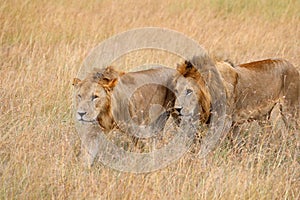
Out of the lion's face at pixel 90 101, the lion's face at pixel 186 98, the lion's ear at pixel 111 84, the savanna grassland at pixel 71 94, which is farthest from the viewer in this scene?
the lion's face at pixel 186 98

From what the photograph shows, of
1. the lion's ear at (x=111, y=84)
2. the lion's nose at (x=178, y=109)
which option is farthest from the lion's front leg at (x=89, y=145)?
the lion's nose at (x=178, y=109)

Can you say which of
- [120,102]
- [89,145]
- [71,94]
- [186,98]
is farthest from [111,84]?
[71,94]

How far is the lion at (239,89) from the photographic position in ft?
16.5

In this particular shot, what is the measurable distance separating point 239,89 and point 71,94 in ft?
5.58

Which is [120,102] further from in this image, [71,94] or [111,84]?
[71,94]

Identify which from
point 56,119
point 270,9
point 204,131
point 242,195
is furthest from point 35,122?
point 270,9

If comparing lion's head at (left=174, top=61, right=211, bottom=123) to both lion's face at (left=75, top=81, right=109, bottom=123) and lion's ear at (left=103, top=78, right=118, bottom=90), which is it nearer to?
lion's ear at (left=103, top=78, right=118, bottom=90)

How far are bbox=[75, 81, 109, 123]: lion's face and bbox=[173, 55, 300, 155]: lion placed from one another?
2.10 feet

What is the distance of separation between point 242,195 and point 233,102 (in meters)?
1.32

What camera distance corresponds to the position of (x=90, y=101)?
15.0 feet

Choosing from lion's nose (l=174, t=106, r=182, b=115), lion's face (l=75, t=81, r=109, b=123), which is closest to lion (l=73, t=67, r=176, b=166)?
lion's face (l=75, t=81, r=109, b=123)

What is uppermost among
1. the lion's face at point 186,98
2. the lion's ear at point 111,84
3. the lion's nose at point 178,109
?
the lion's ear at point 111,84

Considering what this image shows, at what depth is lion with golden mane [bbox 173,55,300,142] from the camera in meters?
5.04

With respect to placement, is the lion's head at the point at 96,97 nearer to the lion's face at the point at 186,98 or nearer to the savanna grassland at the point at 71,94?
the savanna grassland at the point at 71,94
